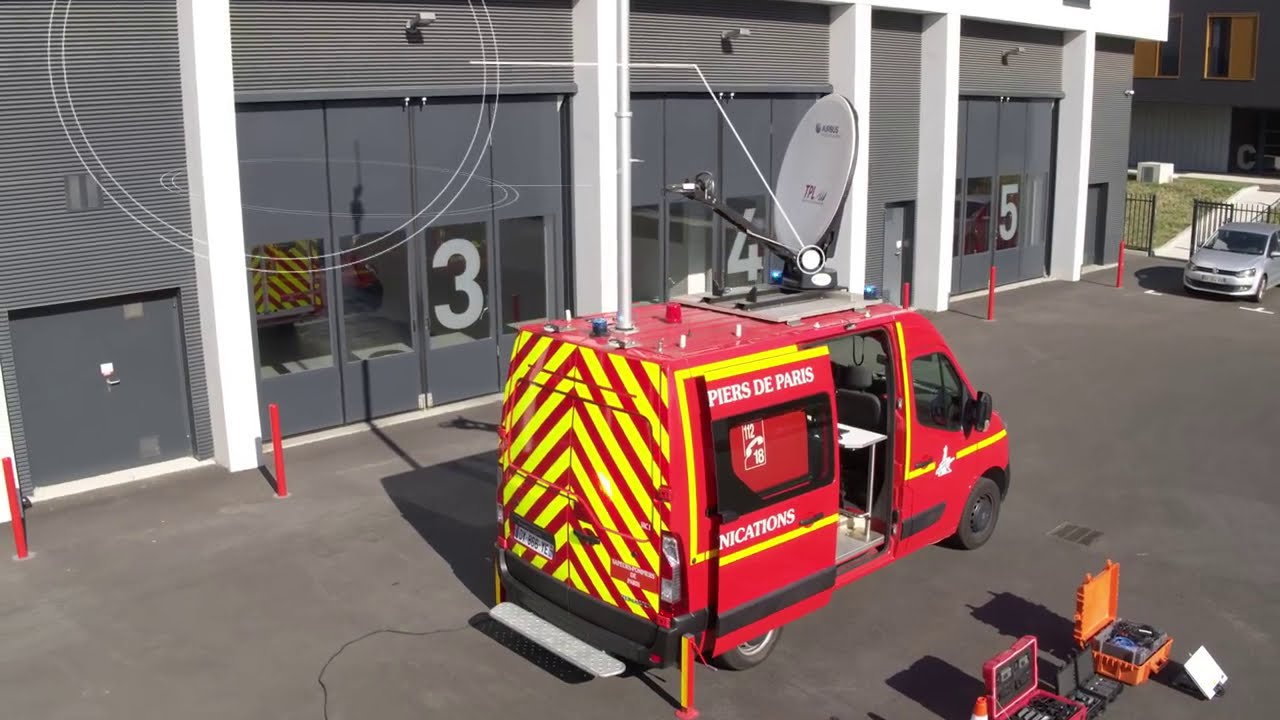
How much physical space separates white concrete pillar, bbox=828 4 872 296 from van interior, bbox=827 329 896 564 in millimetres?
10020

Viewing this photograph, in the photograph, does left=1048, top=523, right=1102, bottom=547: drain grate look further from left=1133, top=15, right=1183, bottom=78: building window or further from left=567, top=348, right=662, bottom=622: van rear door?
left=1133, top=15, right=1183, bottom=78: building window

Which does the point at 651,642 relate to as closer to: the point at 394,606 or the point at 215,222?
the point at 394,606

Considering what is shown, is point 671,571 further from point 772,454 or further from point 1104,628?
point 1104,628

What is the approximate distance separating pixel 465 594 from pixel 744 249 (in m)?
11.2

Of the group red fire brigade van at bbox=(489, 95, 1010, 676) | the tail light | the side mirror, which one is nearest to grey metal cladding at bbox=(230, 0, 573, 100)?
red fire brigade van at bbox=(489, 95, 1010, 676)

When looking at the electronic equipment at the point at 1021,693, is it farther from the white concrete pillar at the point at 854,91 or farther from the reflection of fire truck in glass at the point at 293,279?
the white concrete pillar at the point at 854,91

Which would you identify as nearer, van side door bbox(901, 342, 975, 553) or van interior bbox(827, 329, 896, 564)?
van interior bbox(827, 329, 896, 564)

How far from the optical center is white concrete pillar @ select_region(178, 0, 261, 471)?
41.6 feet

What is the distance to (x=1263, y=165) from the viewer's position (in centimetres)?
4403

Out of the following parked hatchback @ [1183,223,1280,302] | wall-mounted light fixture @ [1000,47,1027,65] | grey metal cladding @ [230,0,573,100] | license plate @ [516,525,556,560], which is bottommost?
license plate @ [516,525,556,560]

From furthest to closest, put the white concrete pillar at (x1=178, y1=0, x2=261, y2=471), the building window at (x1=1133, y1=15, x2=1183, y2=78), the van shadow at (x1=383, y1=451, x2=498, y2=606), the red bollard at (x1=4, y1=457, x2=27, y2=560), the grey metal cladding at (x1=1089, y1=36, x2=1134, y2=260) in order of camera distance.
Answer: the building window at (x1=1133, y1=15, x2=1183, y2=78) < the grey metal cladding at (x1=1089, y1=36, x2=1134, y2=260) < the white concrete pillar at (x1=178, y1=0, x2=261, y2=471) < the red bollard at (x1=4, y1=457, x2=27, y2=560) < the van shadow at (x1=383, y1=451, x2=498, y2=606)

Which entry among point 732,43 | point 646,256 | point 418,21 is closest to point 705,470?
point 418,21

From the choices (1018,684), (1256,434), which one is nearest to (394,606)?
(1018,684)

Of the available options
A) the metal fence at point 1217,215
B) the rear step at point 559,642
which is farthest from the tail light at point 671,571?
the metal fence at point 1217,215
